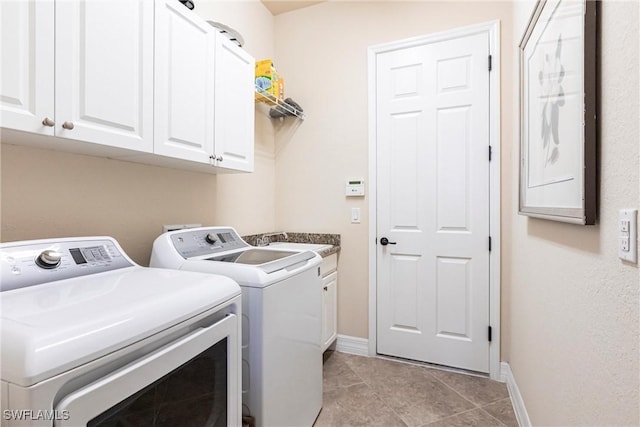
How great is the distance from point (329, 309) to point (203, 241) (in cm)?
116

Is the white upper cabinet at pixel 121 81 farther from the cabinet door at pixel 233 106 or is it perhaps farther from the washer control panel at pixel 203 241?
the washer control panel at pixel 203 241

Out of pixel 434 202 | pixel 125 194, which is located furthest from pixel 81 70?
pixel 434 202

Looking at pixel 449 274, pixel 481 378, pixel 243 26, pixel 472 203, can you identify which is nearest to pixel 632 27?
pixel 472 203

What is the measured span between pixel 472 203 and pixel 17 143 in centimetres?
245

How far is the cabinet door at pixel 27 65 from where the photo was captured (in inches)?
33.9

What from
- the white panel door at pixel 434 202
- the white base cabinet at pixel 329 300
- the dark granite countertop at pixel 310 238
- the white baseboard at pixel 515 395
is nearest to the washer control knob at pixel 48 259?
the dark granite countertop at pixel 310 238

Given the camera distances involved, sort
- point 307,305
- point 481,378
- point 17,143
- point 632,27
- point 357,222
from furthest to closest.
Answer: point 357,222
point 481,378
point 307,305
point 17,143
point 632,27

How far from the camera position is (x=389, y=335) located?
8.02ft

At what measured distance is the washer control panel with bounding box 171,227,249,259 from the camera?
153cm

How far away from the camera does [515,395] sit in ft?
6.05

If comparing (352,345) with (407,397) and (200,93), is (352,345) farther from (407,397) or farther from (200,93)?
(200,93)

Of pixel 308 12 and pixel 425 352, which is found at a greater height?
pixel 308 12

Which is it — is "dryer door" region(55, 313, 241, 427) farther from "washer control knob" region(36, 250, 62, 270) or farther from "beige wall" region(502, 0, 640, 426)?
"beige wall" region(502, 0, 640, 426)

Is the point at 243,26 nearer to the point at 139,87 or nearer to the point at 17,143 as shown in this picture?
the point at 139,87
